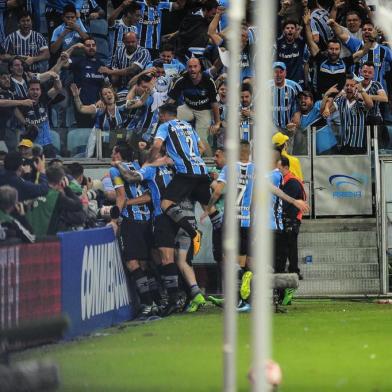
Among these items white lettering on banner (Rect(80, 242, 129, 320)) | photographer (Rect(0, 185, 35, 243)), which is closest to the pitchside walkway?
white lettering on banner (Rect(80, 242, 129, 320))

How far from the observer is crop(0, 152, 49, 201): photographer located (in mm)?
11867

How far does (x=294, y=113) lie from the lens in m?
18.8

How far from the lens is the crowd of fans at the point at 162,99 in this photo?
14961mm

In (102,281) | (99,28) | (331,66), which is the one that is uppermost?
(99,28)

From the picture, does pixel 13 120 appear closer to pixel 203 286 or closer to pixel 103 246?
pixel 203 286

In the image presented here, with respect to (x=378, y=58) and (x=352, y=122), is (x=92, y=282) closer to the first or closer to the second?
(x=352, y=122)

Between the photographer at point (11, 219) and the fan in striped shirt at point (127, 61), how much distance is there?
9.12 metres

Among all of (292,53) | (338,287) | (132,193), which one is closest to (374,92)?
(292,53)

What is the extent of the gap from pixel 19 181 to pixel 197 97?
698cm

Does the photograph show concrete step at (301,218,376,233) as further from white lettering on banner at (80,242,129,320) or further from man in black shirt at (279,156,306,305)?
white lettering on banner at (80,242,129,320)

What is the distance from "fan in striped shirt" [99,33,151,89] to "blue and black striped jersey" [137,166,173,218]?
16.8 feet

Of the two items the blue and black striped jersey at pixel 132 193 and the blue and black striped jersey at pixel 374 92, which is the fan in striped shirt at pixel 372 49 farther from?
the blue and black striped jersey at pixel 132 193

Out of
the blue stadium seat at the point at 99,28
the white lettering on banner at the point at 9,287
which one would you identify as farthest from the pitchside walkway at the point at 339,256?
the white lettering on banner at the point at 9,287

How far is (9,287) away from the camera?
998cm
